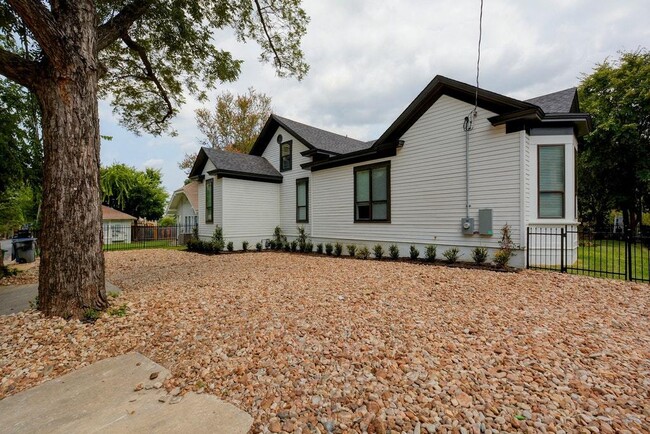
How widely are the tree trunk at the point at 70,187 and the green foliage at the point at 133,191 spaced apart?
27491mm

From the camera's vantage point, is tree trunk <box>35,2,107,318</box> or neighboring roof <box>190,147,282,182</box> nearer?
tree trunk <box>35,2,107,318</box>

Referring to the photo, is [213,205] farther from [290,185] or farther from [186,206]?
[186,206]

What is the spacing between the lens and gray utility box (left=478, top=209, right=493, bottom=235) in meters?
7.83

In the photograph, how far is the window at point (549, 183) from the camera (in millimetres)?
7578

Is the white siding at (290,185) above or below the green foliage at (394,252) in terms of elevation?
above

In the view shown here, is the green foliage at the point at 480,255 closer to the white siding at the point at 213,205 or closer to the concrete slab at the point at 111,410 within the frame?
the concrete slab at the point at 111,410

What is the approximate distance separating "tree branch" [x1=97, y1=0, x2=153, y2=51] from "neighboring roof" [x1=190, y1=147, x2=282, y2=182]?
720 centimetres

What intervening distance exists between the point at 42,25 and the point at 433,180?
9.06 meters

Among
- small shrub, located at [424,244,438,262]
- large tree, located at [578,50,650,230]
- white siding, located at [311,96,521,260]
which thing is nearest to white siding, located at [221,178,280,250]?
white siding, located at [311,96,521,260]

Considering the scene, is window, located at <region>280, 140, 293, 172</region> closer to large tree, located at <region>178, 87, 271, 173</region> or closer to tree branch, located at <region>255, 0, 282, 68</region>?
tree branch, located at <region>255, 0, 282, 68</region>

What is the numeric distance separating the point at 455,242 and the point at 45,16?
9.71 meters

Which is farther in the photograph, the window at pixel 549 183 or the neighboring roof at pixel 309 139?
the neighboring roof at pixel 309 139

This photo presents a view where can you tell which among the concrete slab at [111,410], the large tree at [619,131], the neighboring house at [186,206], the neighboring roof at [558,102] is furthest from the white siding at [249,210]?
the large tree at [619,131]

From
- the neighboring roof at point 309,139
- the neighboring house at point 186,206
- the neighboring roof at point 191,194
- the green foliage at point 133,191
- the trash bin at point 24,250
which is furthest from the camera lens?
the green foliage at point 133,191
